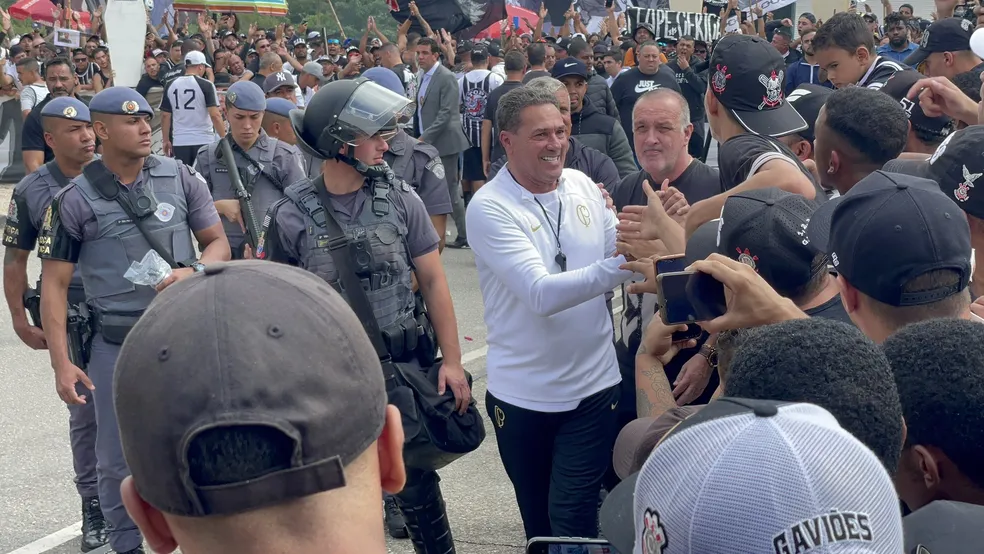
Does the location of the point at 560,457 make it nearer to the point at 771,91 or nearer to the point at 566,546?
the point at 566,546

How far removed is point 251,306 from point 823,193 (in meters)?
2.82

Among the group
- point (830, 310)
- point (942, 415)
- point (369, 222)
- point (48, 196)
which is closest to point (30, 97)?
point (48, 196)

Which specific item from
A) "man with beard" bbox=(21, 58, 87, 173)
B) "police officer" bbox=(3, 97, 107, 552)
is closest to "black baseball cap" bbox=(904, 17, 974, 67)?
"police officer" bbox=(3, 97, 107, 552)

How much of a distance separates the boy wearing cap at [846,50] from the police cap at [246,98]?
337 centimetres

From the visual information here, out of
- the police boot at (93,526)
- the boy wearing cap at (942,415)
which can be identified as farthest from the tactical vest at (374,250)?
the boy wearing cap at (942,415)

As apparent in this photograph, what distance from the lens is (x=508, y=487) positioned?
205 inches

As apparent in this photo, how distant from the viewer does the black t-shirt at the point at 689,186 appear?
4.14 metres

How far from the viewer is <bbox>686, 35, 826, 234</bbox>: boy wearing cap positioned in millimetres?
3568

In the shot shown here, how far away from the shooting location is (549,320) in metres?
3.68

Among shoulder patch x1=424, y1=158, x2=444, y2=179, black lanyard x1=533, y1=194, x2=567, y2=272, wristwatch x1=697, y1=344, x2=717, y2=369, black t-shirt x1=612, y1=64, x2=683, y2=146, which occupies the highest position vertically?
black lanyard x1=533, y1=194, x2=567, y2=272

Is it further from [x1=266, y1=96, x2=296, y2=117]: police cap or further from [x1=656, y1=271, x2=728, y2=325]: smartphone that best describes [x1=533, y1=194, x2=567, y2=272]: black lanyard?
[x1=266, y1=96, x2=296, y2=117]: police cap

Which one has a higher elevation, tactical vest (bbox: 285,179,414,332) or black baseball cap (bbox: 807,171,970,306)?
black baseball cap (bbox: 807,171,970,306)

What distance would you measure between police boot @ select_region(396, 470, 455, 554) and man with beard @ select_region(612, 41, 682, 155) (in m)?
8.57

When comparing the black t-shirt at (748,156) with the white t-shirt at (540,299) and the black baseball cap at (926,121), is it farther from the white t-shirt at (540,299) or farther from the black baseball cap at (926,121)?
the black baseball cap at (926,121)
